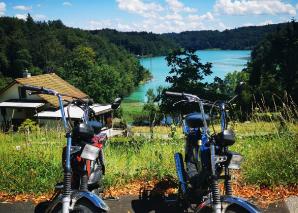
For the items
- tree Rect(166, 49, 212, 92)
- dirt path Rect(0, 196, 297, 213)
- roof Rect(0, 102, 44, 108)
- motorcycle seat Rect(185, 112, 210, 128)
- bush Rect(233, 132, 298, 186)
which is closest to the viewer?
motorcycle seat Rect(185, 112, 210, 128)

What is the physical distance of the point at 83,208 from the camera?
3.96 meters

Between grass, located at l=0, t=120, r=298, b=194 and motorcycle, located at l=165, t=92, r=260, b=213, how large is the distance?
1366 mm

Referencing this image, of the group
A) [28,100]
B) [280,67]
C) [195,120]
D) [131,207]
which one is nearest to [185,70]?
[28,100]

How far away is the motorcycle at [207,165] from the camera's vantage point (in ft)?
12.5

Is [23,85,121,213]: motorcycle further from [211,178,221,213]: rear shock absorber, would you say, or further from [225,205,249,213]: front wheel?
[225,205,249,213]: front wheel

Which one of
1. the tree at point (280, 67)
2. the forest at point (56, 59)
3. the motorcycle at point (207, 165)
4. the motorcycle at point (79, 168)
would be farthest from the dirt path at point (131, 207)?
the forest at point (56, 59)

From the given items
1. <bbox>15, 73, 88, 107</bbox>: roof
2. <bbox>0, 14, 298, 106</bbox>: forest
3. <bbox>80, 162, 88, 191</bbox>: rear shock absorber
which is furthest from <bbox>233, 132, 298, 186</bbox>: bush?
<bbox>15, 73, 88, 107</bbox>: roof

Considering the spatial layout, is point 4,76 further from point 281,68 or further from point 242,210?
point 242,210

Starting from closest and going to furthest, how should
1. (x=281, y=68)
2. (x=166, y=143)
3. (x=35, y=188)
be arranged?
(x=35, y=188) → (x=166, y=143) → (x=281, y=68)

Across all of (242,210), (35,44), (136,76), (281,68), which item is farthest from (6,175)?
(136,76)

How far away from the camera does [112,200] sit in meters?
5.66

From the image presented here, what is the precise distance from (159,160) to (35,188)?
2.08 meters

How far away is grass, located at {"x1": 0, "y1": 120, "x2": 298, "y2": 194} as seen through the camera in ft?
19.6

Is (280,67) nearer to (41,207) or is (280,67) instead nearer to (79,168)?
(41,207)
